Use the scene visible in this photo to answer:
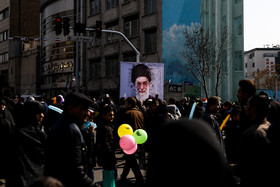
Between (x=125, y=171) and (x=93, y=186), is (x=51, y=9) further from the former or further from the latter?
(x=93, y=186)

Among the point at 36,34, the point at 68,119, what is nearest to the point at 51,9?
the point at 36,34

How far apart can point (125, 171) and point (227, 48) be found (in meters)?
30.3

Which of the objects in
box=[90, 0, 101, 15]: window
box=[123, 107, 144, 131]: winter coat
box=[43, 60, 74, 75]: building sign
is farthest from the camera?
box=[43, 60, 74, 75]: building sign

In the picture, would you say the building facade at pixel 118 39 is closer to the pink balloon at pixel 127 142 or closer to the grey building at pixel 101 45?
the grey building at pixel 101 45

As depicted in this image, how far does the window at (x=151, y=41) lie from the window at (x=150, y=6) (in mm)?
1899

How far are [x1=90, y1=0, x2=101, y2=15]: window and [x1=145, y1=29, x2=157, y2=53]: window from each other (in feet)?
31.5

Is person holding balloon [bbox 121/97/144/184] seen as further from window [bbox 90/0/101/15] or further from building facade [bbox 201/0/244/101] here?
window [bbox 90/0/101/15]

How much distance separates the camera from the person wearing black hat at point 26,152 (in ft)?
11.1

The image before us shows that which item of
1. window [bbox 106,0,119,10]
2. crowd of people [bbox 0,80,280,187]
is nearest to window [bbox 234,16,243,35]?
window [bbox 106,0,119,10]

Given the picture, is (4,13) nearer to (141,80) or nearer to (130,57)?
(130,57)

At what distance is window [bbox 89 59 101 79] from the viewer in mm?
39719

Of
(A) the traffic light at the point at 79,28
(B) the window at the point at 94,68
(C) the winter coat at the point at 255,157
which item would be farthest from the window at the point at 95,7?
(C) the winter coat at the point at 255,157

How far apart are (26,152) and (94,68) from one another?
37348mm

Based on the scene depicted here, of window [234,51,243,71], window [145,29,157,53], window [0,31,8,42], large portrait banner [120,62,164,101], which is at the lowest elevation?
large portrait banner [120,62,164,101]
